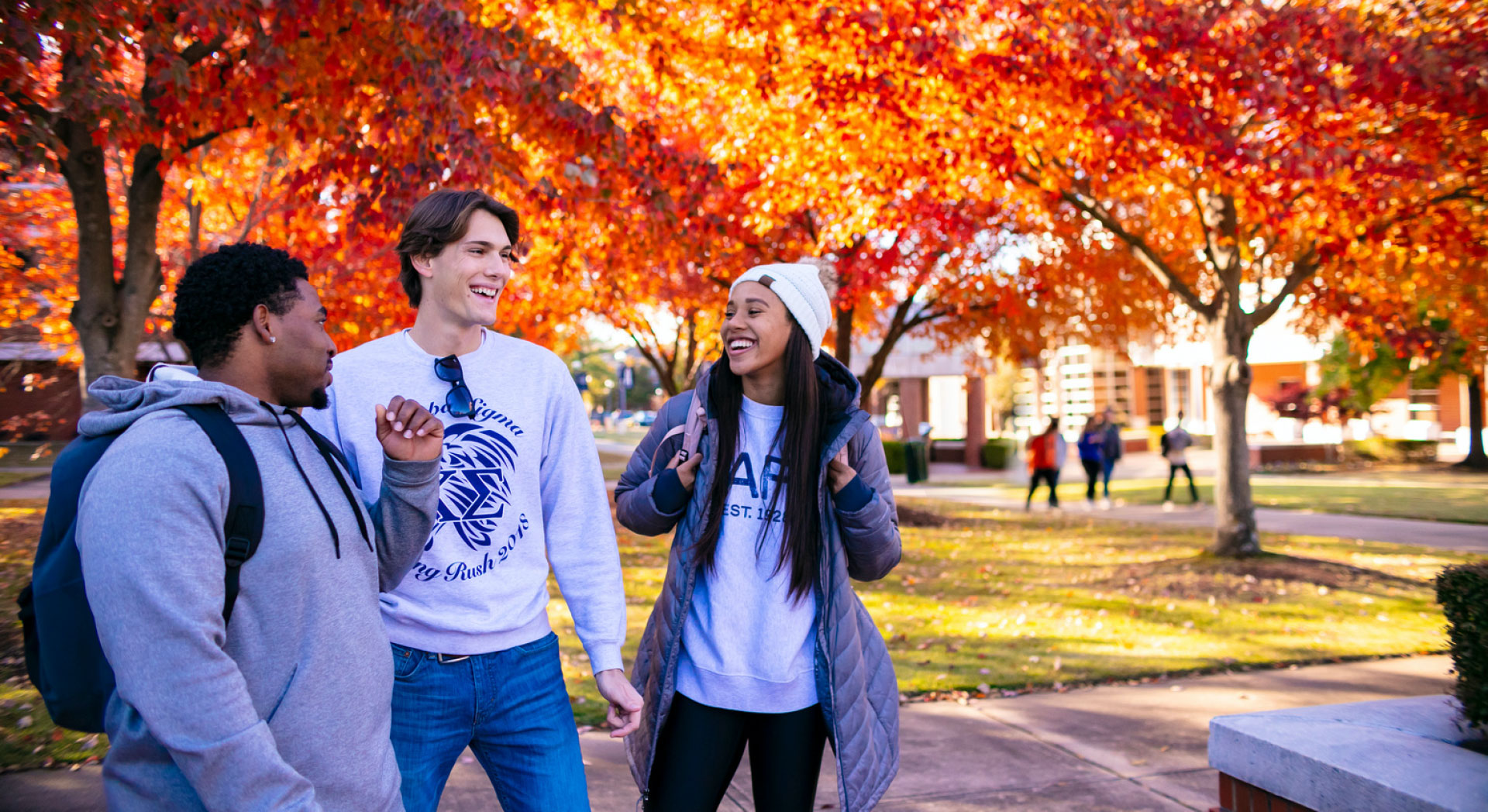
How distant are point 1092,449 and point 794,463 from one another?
57.6 feet

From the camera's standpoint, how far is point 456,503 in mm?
2309

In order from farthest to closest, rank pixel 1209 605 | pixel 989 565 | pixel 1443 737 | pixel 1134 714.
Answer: pixel 989 565 → pixel 1209 605 → pixel 1134 714 → pixel 1443 737

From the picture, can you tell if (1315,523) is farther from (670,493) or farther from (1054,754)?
(670,493)

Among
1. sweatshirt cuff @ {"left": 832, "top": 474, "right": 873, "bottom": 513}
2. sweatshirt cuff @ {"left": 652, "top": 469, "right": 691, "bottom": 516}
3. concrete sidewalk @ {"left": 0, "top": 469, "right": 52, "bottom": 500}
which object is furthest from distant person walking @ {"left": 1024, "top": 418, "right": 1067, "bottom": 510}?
sweatshirt cuff @ {"left": 652, "top": 469, "right": 691, "bottom": 516}

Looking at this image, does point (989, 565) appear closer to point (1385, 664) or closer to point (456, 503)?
point (1385, 664)

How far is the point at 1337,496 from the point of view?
20062 mm

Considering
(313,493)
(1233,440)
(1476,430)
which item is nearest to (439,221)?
(313,493)

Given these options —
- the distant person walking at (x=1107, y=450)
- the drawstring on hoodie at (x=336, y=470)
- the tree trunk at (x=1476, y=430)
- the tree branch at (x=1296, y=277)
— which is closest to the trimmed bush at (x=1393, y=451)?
the tree trunk at (x=1476, y=430)

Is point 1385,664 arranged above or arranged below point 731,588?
below

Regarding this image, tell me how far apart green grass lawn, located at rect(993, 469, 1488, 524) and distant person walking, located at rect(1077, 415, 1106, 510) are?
0.79 meters

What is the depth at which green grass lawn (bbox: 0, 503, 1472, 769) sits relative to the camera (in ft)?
20.8

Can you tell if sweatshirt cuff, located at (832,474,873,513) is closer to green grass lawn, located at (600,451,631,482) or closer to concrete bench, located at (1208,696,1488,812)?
concrete bench, located at (1208,696,1488,812)

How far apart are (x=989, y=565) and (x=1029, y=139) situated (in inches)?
191

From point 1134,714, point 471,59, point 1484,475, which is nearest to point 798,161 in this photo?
point 471,59
